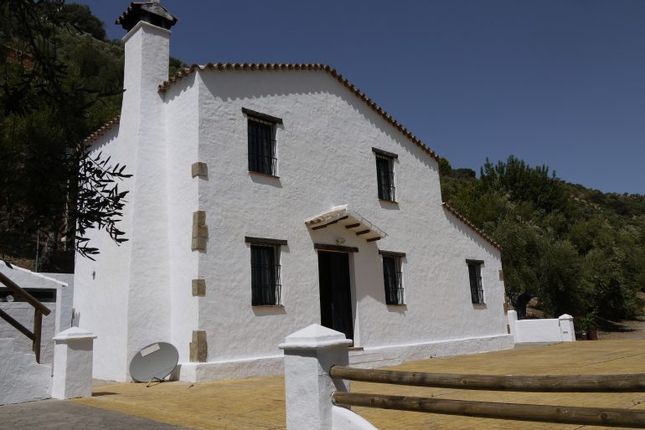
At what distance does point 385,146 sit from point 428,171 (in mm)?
2070

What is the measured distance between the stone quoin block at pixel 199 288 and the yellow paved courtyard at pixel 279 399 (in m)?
1.71

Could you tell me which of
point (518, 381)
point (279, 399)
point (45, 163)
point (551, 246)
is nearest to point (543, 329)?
point (551, 246)

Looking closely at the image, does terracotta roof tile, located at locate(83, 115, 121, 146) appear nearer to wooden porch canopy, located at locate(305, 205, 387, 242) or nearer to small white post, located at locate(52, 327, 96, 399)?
wooden porch canopy, located at locate(305, 205, 387, 242)

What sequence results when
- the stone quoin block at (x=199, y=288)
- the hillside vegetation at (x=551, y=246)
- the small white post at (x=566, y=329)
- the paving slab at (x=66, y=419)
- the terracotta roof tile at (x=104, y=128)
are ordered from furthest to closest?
the hillside vegetation at (x=551, y=246) < the small white post at (x=566, y=329) < the terracotta roof tile at (x=104, y=128) < the stone quoin block at (x=199, y=288) < the paving slab at (x=66, y=419)

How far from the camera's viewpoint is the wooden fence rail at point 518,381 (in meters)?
3.21

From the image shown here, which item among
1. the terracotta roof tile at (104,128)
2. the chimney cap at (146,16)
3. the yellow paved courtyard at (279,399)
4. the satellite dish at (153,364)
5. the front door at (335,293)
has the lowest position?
the yellow paved courtyard at (279,399)

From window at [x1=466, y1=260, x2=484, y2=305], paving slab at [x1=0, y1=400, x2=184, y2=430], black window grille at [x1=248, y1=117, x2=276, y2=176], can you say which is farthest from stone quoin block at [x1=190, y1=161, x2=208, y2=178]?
window at [x1=466, y1=260, x2=484, y2=305]

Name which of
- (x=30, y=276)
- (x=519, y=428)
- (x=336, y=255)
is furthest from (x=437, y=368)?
(x=30, y=276)

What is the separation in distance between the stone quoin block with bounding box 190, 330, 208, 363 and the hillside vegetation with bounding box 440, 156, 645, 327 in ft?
60.3

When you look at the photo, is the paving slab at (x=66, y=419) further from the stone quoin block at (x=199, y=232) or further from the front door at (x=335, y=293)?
the front door at (x=335, y=293)

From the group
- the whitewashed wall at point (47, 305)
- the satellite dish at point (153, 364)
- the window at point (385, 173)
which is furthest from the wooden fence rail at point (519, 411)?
the whitewashed wall at point (47, 305)

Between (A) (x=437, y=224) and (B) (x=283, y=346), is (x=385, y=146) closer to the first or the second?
(A) (x=437, y=224)

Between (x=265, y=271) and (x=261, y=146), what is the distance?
2988 mm

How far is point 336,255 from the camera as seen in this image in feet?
45.5
